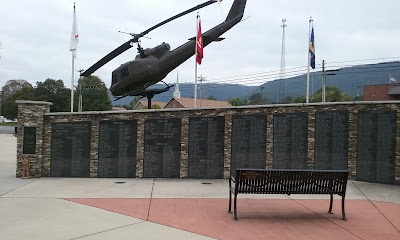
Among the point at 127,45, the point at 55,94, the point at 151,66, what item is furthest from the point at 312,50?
the point at 55,94

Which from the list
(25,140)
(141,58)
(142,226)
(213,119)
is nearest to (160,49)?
(141,58)

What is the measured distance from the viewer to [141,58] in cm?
1557

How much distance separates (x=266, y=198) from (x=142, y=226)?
3.58 metres

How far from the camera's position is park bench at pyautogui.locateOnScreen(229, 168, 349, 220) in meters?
6.76

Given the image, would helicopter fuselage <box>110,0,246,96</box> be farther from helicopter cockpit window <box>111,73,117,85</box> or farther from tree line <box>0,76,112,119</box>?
tree line <box>0,76,112,119</box>

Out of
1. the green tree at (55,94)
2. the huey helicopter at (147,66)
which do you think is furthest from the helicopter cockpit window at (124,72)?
the green tree at (55,94)

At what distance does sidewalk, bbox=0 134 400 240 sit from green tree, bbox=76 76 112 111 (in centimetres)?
5460

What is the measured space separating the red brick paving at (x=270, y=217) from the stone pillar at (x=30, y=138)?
164 inches

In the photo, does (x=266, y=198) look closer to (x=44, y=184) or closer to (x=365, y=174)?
(x=365, y=174)

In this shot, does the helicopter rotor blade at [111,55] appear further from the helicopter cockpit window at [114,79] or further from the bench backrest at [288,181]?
the bench backrest at [288,181]

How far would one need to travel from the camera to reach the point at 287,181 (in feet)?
22.5

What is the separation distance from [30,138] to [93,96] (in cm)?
5527

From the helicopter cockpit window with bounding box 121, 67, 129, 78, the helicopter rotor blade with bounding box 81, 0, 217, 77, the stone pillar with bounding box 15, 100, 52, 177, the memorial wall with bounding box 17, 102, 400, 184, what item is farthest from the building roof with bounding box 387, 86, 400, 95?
the stone pillar with bounding box 15, 100, 52, 177

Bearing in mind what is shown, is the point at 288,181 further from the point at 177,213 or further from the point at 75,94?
the point at 75,94
